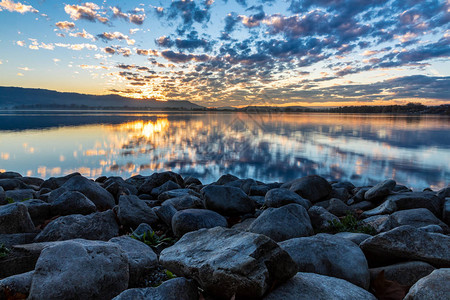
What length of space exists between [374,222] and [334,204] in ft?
6.98

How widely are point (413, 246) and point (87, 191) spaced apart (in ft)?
25.0

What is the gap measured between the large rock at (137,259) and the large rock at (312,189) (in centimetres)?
668

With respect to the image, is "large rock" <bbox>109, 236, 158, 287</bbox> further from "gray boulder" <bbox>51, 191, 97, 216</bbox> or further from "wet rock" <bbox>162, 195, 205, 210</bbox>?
"wet rock" <bbox>162, 195, 205, 210</bbox>

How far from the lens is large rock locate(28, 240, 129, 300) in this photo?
3133 millimetres

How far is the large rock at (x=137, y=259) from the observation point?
3.99m

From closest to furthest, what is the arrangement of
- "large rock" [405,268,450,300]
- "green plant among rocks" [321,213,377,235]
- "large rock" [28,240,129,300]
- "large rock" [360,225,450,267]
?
"large rock" [405,268,450,300]
"large rock" [28,240,129,300]
"large rock" [360,225,450,267]
"green plant among rocks" [321,213,377,235]

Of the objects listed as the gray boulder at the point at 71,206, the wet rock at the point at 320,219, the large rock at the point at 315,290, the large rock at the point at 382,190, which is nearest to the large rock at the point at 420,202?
the large rock at the point at 382,190

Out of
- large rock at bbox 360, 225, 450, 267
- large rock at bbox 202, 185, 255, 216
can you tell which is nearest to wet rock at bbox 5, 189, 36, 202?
large rock at bbox 202, 185, 255, 216

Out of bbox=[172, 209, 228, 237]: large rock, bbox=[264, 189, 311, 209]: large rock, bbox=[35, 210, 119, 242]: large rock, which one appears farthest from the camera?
bbox=[264, 189, 311, 209]: large rock

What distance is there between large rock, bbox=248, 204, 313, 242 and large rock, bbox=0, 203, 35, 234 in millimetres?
4674

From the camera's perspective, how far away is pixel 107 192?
27.4ft

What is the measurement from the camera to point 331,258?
3713mm

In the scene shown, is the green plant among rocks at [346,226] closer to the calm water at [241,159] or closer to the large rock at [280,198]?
the large rock at [280,198]

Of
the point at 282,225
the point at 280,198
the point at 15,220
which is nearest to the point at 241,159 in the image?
the point at 280,198
